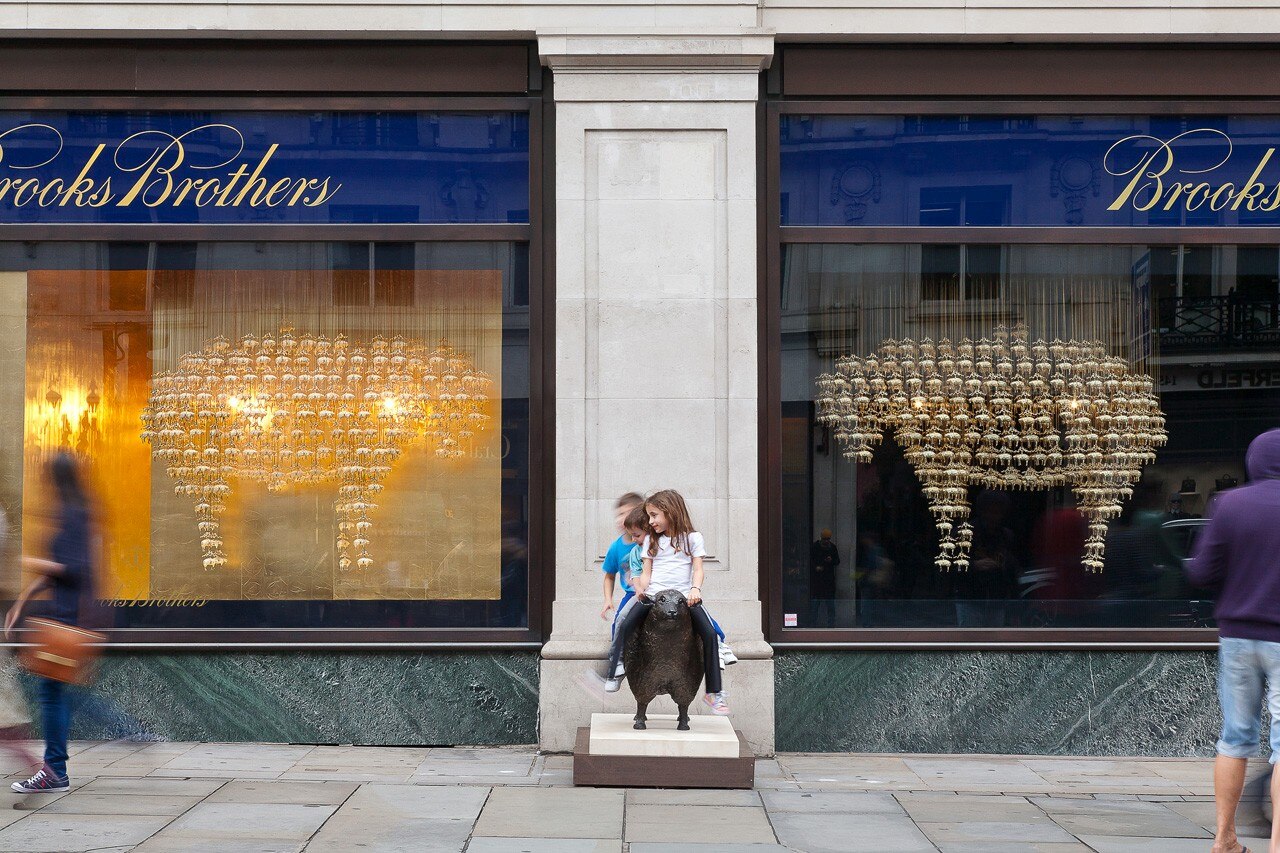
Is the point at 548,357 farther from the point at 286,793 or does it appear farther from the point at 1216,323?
the point at 1216,323

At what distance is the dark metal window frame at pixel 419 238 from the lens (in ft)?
30.3

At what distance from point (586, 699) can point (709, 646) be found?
1.31 metres

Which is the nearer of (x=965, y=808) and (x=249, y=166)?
(x=965, y=808)

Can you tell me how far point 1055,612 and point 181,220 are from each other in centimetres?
691

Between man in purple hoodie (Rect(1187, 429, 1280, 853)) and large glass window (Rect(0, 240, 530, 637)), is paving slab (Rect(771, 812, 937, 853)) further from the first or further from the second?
large glass window (Rect(0, 240, 530, 637))

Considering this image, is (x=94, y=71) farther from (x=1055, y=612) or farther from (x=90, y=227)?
(x=1055, y=612)

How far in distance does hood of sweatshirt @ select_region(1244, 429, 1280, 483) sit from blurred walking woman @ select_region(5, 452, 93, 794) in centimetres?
596

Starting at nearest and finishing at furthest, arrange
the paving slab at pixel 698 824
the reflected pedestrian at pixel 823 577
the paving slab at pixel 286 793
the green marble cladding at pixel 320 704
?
the paving slab at pixel 698 824 < the paving slab at pixel 286 793 < the green marble cladding at pixel 320 704 < the reflected pedestrian at pixel 823 577

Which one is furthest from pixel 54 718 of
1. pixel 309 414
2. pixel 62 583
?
pixel 309 414

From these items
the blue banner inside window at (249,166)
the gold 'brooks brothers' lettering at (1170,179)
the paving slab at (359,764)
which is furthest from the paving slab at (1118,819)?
the blue banner inside window at (249,166)

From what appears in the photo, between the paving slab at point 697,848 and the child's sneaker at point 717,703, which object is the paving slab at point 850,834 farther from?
the child's sneaker at point 717,703

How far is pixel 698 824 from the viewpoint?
6781mm

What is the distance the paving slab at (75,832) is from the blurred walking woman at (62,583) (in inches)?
19.7

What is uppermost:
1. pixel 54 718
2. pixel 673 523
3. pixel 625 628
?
pixel 673 523
